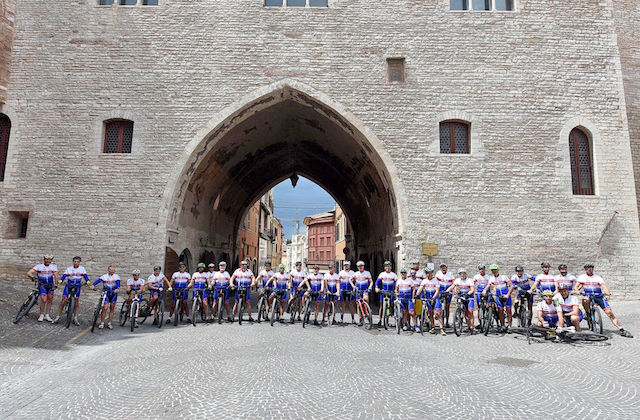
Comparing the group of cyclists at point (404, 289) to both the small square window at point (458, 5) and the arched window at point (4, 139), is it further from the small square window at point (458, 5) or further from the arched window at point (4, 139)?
the small square window at point (458, 5)

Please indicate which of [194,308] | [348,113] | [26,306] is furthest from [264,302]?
[348,113]

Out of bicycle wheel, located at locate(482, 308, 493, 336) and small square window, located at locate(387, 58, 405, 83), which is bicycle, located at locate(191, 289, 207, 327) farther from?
small square window, located at locate(387, 58, 405, 83)

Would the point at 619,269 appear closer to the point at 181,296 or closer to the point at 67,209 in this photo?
the point at 181,296

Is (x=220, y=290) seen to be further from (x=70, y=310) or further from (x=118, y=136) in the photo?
(x=118, y=136)

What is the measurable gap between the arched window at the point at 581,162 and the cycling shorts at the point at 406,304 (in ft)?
23.9

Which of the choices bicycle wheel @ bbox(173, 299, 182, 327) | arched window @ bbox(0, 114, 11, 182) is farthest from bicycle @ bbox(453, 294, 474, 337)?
arched window @ bbox(0, 114, 11, 182)

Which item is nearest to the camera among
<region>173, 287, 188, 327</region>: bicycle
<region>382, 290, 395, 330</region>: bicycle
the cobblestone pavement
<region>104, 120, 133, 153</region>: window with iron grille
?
the cobblestone pavement

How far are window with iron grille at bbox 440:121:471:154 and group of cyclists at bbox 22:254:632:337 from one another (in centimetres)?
461

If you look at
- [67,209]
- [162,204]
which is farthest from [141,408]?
[67,209]

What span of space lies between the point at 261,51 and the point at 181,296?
7.92 meters

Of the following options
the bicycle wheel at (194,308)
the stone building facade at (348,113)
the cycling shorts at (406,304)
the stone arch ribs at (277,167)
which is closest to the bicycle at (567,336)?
the cycling shorts at (406,304)

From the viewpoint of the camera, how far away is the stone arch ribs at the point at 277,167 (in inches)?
507

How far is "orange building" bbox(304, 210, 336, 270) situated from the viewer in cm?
→ 5584

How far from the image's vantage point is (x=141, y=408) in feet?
13.9
